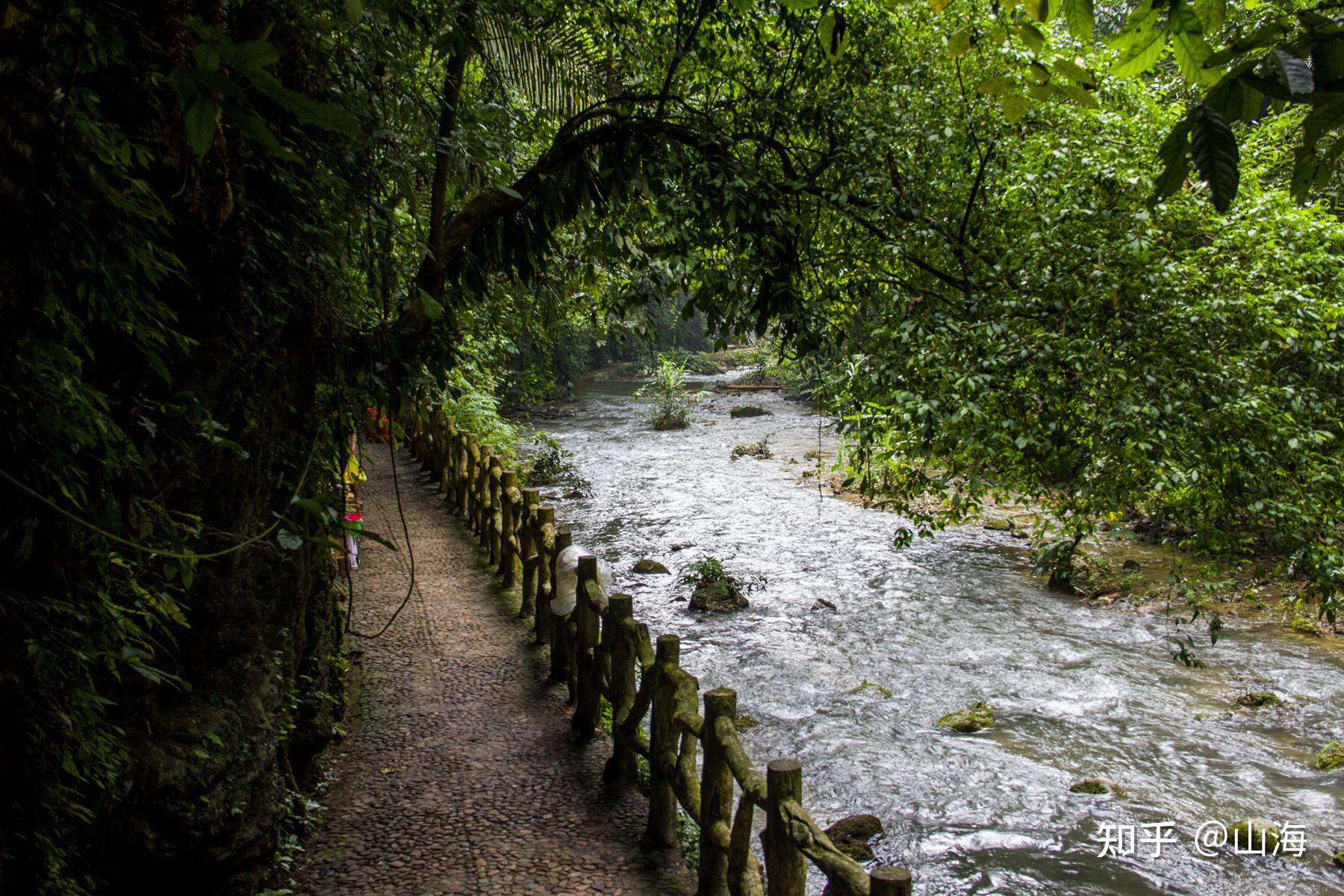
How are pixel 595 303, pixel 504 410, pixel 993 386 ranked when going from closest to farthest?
pixel 993 386, pixel 595 303, pixel 504 410

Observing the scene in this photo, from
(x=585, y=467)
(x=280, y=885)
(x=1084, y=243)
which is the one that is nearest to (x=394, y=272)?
(x=280, y=885)

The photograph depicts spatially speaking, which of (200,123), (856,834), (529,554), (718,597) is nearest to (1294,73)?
(200,123)

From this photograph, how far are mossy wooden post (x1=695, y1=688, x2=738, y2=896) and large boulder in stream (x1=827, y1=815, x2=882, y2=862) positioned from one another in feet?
6.49

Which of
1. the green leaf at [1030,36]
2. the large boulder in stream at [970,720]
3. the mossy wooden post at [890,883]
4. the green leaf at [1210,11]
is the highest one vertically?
the green leaf at [1030,36]

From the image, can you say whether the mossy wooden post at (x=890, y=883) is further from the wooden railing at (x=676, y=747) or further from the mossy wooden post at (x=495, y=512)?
the mossy wooden post at (x=495, y=512)

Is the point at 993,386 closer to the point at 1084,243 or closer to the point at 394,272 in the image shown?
the point at 1084,243

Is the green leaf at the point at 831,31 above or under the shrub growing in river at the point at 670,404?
above

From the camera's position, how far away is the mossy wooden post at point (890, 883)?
8.19ft

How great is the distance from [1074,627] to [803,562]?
11.2ft

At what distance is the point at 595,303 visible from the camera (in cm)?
665

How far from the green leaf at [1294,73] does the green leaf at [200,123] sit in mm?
1592

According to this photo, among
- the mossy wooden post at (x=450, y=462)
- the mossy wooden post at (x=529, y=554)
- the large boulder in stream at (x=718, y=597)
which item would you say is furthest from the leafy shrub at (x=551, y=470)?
the mossy wooden post at (x=529, y=554)

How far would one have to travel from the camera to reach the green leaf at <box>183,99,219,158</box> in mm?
1123

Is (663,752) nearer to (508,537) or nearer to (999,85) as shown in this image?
(999,85)
